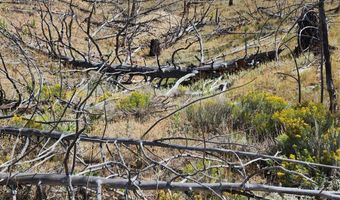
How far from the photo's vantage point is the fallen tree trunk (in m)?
3.16

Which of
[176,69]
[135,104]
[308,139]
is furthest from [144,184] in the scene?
[176,69]

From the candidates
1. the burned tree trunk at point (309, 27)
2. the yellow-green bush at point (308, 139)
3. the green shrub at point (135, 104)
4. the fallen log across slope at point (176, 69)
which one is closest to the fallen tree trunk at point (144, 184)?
the yellow-green bush at point (308, 139)

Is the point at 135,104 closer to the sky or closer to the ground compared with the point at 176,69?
closer to the ground

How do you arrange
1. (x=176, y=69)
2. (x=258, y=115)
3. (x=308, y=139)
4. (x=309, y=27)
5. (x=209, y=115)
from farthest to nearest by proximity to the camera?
(x=176, y=69)
(x=209, y=115)
(x=258, y=115)
(x=309, y=27)
(x=308, y=139)

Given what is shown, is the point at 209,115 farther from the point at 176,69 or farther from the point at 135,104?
the point at 176,69

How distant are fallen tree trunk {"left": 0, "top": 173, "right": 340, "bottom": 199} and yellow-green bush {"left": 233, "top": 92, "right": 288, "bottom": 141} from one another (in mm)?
2229

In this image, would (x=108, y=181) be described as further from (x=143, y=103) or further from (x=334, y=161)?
(x=143, y=103)

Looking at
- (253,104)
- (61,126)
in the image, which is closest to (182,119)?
(253,104)

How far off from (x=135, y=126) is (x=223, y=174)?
237 cm

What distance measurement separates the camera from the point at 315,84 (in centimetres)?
857

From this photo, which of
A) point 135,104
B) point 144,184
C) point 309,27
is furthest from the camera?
point 135,104

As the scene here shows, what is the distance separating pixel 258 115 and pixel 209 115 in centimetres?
81

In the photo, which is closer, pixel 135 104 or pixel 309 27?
pixel 309 27

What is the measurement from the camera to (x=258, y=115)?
578cm
